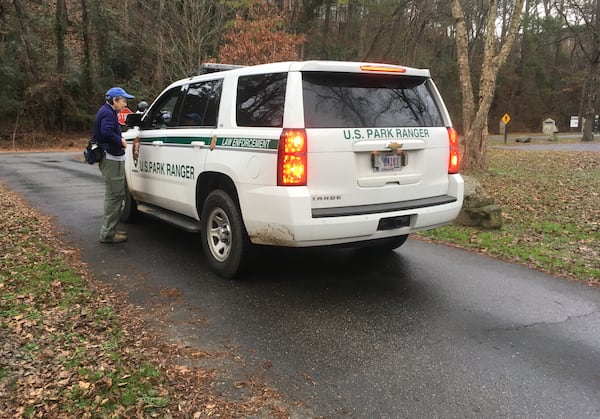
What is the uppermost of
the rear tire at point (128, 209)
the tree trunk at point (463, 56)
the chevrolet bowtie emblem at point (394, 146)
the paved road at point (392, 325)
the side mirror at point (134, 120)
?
the tree trunk at point (463, 56)

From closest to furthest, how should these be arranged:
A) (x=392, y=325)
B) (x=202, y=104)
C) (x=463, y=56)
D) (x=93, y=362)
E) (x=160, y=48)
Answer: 1. (x=93, y=362)
2. (x=392, y=325)
3. (x=202, y=104)
4. (x=463, y=56)
5. (x=160, y=48)

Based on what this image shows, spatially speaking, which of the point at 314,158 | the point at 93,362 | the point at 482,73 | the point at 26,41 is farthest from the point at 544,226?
the point at 26,41

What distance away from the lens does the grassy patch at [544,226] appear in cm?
620

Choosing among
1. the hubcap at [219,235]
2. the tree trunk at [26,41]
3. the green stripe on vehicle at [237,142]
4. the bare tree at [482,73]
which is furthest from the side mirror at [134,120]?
the tree trunk at [26,41]

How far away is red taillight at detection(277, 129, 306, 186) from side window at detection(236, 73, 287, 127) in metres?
0.20

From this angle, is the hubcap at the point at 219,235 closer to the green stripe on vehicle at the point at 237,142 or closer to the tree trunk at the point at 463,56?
the green stripe on vehicle at the point at 237,142

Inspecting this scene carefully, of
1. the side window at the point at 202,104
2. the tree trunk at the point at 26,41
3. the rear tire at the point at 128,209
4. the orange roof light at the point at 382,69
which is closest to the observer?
the orange roof light at the point at 382,69

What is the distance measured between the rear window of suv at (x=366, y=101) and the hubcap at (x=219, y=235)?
56.9 inches

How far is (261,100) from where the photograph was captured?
4.73m

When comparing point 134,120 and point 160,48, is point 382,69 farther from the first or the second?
point 160,48

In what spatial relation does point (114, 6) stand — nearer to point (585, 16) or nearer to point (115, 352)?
point (585, 16)

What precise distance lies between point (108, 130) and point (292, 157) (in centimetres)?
301

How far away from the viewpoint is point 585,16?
31.7 metres

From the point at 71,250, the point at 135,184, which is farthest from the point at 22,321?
the point at 135,184
